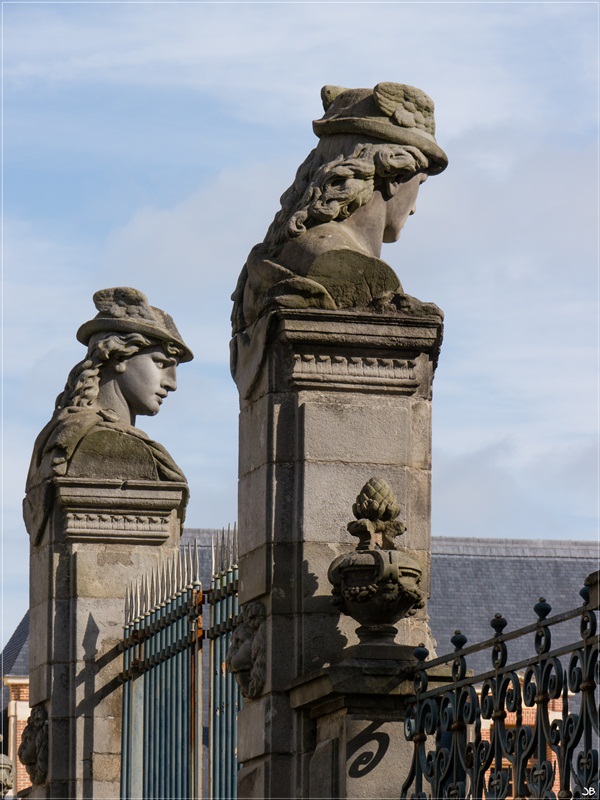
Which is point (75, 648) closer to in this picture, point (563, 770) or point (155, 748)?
point (155, 748)

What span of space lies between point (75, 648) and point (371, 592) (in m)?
4.76

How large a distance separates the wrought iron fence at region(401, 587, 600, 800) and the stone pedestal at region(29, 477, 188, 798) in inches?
183

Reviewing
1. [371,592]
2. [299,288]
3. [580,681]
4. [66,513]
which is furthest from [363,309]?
[66,513]

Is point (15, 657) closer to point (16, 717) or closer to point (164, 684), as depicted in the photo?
point (16, 717)

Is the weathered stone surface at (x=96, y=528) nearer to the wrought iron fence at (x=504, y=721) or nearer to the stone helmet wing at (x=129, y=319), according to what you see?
the stone helmet wing at (x=129, y=319)

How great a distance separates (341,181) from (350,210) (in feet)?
0.49

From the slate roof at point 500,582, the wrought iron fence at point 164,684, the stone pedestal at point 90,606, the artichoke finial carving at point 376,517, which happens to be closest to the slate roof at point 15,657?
the slate roof at point 500,582

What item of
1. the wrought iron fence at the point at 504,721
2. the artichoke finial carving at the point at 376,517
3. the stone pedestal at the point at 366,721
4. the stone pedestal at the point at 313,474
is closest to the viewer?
the wrought iron fence at the point at 504,721

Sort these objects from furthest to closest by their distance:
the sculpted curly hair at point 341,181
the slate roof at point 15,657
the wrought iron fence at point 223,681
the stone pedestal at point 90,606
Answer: the slate roof at point 15,657 < the stone pedestal at point 90,606 < the wrought iron fence at point 223,681 < the sculpted curly hair at point 341,181

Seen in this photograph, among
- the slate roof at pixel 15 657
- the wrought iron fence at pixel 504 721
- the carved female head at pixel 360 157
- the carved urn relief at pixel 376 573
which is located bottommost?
the wrought iron fence at pixel 504 721

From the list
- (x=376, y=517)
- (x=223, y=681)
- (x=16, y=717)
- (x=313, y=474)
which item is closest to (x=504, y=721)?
Result: (x=376, y=517)

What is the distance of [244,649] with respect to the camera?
8602 mm

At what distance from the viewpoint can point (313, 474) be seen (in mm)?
8414

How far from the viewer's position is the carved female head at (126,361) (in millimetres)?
12477
